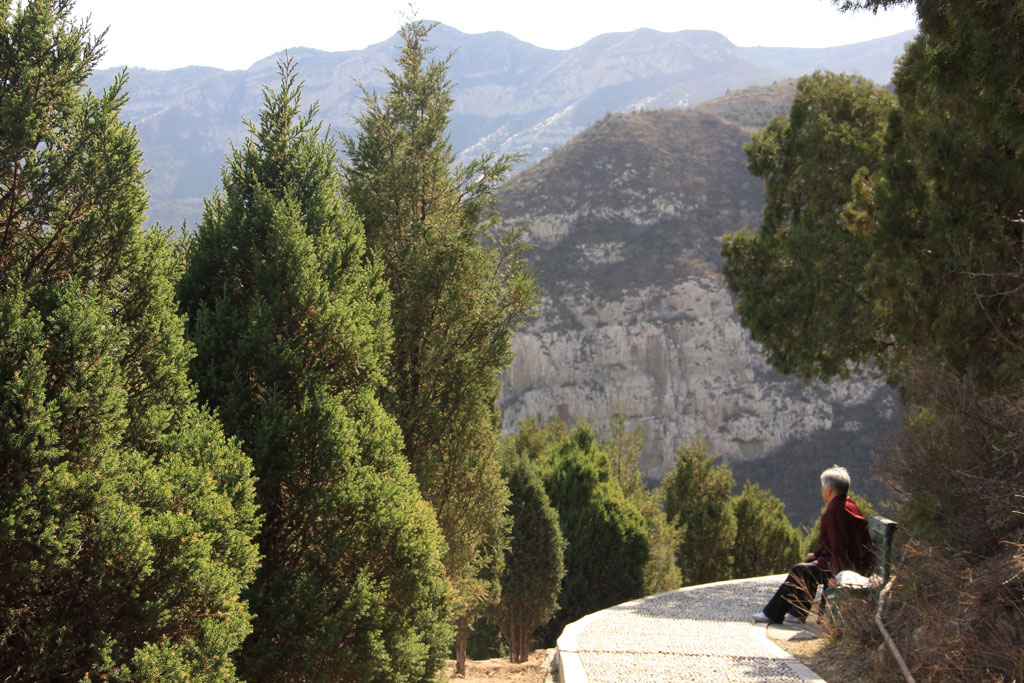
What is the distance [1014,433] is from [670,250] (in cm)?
5958

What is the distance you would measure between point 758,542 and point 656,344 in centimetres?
4109

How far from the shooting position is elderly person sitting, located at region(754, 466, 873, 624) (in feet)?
24.8

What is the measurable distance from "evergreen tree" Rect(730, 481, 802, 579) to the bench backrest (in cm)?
1379

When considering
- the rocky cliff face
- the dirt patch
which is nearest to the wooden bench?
the dirt patch

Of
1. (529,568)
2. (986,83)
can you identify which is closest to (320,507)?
(986,83)

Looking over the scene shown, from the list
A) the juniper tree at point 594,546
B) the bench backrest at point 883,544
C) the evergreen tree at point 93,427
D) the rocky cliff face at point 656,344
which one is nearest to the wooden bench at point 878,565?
the bench backrest at point 883,544

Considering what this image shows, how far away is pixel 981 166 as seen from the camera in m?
7.54

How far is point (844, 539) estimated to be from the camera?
25.0 feet

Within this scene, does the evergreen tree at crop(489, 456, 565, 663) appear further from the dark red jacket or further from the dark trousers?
the dark red jacket

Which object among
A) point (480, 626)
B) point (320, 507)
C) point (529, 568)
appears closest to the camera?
point (320, 507)

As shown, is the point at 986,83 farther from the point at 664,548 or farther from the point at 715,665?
the point at 664,548

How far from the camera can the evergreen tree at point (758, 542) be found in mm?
20359

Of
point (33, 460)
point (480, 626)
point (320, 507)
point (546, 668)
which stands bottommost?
point (480, 626)

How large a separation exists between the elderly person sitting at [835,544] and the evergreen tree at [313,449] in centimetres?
356
